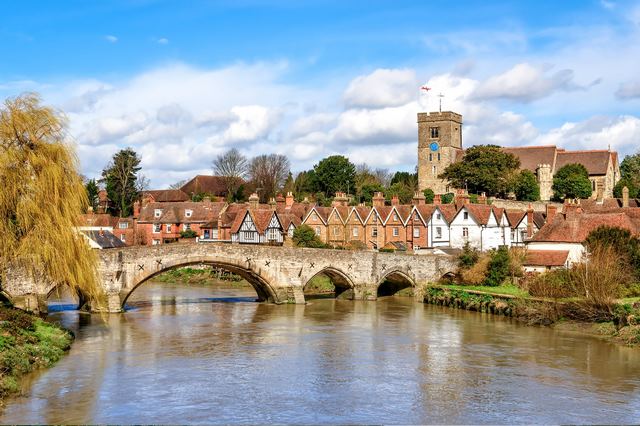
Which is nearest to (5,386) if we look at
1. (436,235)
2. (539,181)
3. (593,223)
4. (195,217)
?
(593,223)

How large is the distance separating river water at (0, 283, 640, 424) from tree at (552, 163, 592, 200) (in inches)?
1654

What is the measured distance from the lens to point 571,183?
80312 mm

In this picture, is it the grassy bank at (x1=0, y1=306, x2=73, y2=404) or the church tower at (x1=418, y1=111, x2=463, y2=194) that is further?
the church tower at (x1=418, y1=111, x2=463, y2=194)

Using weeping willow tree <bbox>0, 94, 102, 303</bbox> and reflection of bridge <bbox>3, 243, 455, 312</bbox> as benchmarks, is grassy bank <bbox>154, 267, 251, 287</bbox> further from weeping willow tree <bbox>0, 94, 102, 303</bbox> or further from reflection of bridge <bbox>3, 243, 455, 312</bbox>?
weeping willow tree <bbox>0, 94, 102, 303</bbox>

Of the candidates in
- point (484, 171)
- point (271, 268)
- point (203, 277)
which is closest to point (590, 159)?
point (484, 171)

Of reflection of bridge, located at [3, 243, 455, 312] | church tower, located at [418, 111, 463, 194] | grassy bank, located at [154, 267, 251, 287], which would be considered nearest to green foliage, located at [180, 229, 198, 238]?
grassy bank, located at [154, 267, 251, 287]

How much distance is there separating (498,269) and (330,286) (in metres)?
12.6

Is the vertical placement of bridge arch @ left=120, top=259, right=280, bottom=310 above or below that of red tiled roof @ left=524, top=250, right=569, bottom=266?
below

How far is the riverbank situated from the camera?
35094 mm

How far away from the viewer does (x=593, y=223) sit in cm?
4959

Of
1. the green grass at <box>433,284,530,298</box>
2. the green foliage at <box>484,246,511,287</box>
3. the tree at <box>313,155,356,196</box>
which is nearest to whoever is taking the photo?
the green grass at <box>433,284,530,298</box>

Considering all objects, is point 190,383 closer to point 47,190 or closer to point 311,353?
point 311,353

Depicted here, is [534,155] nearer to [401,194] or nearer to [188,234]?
[401,194]

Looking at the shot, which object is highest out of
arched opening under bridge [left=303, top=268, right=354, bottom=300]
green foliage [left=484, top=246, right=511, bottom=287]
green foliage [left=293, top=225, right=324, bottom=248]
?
green foliage [left=293, top=225, right=324, bottom=248]
